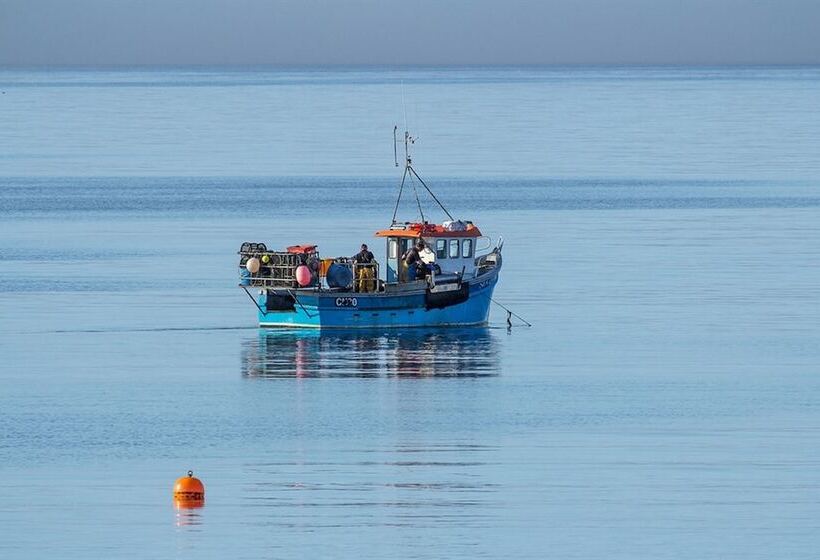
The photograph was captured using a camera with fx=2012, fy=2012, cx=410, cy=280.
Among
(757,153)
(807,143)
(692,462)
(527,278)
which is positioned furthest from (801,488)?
(807,143)

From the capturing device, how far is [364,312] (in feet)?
164

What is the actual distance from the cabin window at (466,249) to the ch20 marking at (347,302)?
3.56 metres

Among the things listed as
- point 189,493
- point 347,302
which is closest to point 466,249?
point 347,302

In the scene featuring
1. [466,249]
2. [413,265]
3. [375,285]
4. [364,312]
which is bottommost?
[364,312]

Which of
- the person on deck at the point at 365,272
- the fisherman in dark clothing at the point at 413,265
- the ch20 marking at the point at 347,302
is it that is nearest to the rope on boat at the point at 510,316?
the fisherman in dark clothing at the point at 413,265

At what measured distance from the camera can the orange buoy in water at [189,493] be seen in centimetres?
3069

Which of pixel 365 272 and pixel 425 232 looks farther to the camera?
pixel 425 232

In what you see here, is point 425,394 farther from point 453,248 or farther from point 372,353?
point 453,248

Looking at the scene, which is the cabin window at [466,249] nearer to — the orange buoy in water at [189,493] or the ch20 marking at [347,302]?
the ch20 marking at [347,302]

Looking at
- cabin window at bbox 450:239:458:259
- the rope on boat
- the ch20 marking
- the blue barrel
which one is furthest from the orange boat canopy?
the rope on boat

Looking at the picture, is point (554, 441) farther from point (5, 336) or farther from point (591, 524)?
point (5, 336)

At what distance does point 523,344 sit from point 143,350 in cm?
910

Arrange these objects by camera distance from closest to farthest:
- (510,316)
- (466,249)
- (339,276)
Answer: (339,276), (466,249), (510,316)

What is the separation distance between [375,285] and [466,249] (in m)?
3.19
